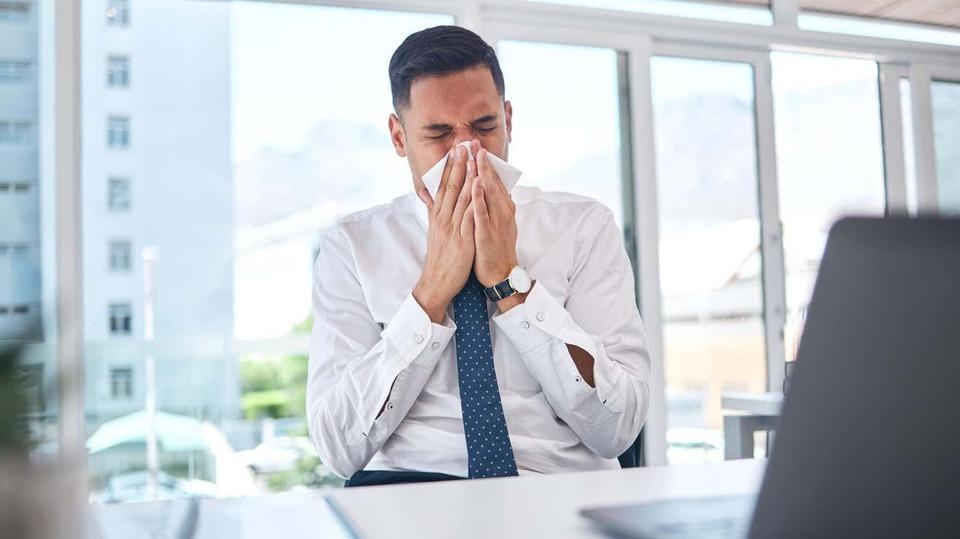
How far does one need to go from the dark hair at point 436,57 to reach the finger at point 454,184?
16 centimetres

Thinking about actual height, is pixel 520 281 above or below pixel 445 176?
below

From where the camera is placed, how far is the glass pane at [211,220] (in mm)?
3166

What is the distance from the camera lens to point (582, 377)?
1.29 metres

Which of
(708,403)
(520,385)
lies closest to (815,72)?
(708,403)

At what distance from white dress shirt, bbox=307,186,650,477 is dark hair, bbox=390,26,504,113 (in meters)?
0.21

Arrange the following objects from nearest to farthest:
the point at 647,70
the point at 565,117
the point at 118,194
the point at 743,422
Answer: the point at 743,422 < the point at 118,194 < the point at 565,117 < the point at 647,70

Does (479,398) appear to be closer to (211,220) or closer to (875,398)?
(875,398)

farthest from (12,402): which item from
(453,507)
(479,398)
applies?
(479,398)

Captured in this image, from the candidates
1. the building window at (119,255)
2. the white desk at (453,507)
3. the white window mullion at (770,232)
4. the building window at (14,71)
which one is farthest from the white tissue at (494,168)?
the white window mullion at (770,232)

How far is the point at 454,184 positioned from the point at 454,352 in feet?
0.90

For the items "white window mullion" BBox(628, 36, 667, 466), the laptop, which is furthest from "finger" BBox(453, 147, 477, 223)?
"white window mullion" BBox(628, 36, 667, 466)

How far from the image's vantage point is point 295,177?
3.40m

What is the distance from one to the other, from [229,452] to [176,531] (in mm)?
2801

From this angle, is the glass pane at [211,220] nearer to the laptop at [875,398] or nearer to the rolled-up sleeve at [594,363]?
the rolled-up sleeve at [594,363]
